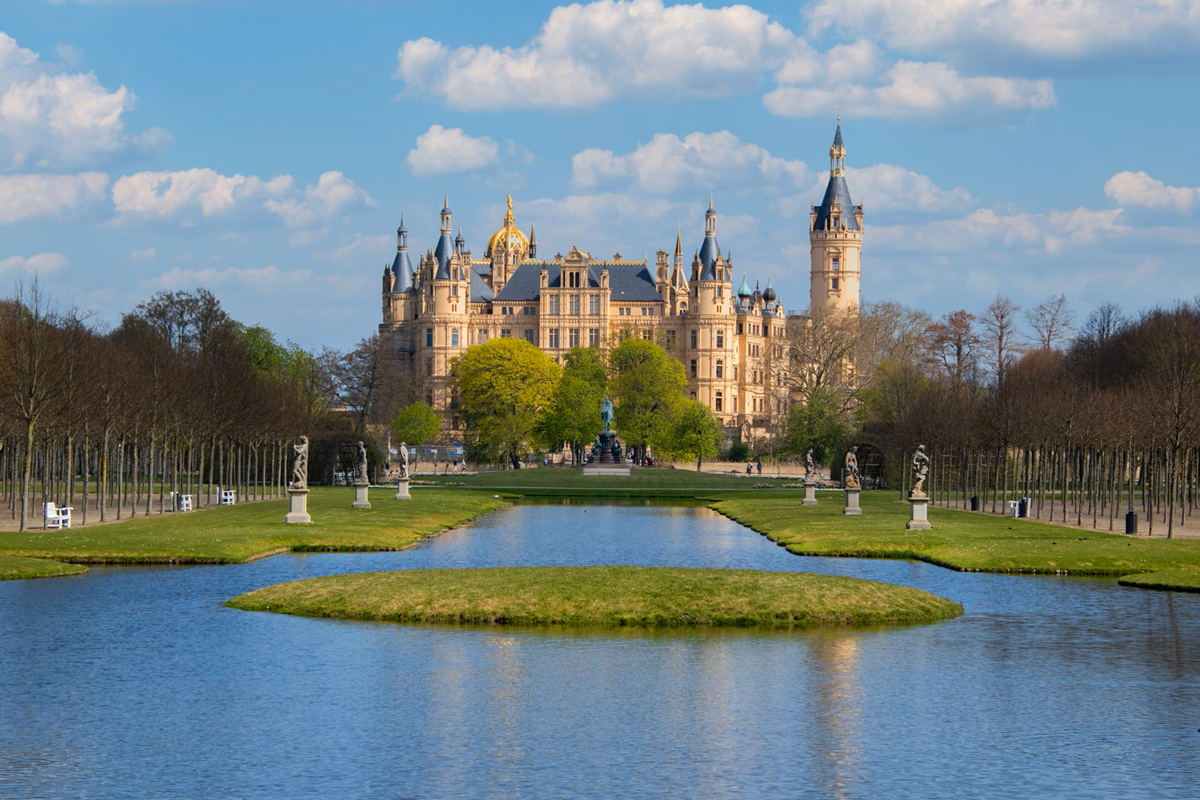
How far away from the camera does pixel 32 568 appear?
37.9 m

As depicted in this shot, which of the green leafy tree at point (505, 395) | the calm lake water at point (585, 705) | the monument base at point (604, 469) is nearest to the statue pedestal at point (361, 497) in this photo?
the calm lake water at point (585, 705)

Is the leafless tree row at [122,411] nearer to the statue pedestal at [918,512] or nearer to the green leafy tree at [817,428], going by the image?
the statue pedestal at [918,512]

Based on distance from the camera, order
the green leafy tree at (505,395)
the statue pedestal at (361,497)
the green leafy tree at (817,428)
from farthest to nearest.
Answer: the green leafy tree at (505,395) < the green leafy tree at (817,428) < the statue pedestal at (361,497)

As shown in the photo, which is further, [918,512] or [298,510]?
[298,510]

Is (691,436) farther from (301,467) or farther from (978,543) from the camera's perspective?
(978,543)

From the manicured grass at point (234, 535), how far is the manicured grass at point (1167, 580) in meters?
23.4

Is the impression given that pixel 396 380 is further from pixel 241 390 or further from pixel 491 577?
pixel 491 577

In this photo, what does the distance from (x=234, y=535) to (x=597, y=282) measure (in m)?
143

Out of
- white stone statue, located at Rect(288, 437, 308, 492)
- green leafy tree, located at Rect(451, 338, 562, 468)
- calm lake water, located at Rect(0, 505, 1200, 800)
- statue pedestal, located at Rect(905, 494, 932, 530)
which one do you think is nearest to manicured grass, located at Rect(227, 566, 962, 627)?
calm lake water, located at Rect(0, 505, 1200, 800)

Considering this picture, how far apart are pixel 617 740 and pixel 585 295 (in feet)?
544

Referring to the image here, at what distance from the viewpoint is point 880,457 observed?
99.1m

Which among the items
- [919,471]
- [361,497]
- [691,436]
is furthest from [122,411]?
[691,436]

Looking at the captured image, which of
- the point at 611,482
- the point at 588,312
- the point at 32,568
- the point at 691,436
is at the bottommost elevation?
the point at 32,568

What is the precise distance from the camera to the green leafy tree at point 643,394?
13238 centimetres
